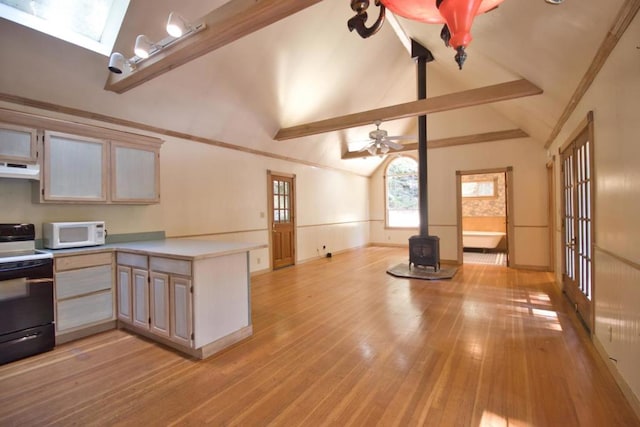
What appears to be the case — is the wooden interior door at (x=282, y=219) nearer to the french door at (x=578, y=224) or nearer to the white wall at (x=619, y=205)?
the french door at (x=578, y=224)

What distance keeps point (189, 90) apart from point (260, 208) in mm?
2529

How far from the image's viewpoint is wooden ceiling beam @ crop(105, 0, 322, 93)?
201cm

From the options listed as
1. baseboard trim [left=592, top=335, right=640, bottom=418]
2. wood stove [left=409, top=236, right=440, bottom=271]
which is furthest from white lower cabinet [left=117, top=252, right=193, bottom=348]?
wood stove [left=409, top=236, right=440, bottom=271]

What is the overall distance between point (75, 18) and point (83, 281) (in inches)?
102

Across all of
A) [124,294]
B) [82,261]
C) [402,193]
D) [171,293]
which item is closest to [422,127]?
[402,193]

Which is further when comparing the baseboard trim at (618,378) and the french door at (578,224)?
the french door at (578,224)

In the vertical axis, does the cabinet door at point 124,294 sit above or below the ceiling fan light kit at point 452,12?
below

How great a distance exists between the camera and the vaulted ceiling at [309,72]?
253cm

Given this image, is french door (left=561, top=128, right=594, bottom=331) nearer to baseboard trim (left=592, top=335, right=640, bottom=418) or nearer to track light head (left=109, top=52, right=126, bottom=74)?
baseboard trim (left=592, top=335, right=640, bottom=418)

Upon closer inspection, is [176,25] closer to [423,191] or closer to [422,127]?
[422,127]

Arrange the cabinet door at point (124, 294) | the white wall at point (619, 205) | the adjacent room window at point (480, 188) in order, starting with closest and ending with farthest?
the white wall at point (619, 205) < the cabinet door at point (124, 294) < the adjacent room window at point (480, 188)

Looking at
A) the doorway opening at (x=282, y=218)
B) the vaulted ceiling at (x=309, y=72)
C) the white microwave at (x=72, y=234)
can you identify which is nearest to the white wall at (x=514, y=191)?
the vaulted ceiling at (x=309, y=72)

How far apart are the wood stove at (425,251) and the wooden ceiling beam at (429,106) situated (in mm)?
2396

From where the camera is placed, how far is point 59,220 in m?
3.23
